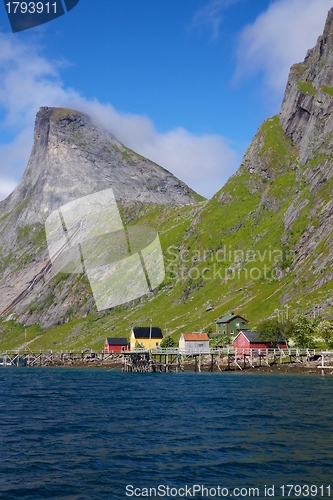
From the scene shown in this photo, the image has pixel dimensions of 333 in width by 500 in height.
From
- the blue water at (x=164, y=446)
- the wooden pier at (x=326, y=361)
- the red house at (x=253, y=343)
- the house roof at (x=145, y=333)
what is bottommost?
the blue water at (x=164, y=446)

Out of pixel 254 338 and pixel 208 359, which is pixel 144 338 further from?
pixel 254 338

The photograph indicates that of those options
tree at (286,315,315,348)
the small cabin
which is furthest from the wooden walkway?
the small cabin

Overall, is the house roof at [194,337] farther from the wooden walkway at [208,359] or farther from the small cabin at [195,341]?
the wooden walkway at [208,359]

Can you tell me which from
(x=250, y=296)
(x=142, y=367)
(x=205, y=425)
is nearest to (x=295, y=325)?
(x=142, y=367)

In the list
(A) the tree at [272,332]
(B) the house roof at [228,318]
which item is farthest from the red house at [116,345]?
(A) the tree at [272,332]

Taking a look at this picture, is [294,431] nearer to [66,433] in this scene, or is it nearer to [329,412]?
[329,412]

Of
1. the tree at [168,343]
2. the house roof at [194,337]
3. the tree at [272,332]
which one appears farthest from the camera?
the tree at [168,343]
